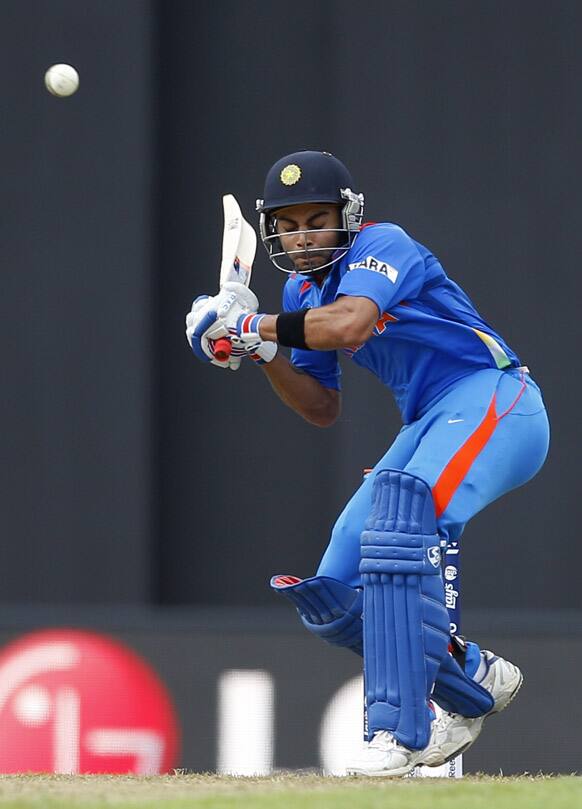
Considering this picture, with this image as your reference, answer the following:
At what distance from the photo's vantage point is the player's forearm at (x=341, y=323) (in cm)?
363

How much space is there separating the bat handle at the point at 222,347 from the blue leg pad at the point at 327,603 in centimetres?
51

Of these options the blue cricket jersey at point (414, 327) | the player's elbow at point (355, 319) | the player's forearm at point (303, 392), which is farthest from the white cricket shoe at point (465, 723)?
the player's elbow at point (355, 319)

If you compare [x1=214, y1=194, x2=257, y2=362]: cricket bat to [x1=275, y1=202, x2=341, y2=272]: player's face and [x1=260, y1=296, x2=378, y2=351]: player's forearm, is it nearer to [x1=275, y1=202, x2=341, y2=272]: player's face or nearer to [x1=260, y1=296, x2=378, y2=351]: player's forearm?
[x1=275, y1=202, x2=341, y2=272]: player's face

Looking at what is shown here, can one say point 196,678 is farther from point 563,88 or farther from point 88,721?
point 563,88

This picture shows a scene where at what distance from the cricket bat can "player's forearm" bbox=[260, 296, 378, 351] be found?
0.21m

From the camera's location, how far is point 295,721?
511 cm

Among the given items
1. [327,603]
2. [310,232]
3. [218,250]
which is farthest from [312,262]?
[218,250]

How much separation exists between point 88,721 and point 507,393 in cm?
185

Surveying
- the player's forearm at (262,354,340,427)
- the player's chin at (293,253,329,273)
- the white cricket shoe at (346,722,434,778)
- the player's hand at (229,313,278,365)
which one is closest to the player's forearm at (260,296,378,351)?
the player's hand at (229,313,278,365)

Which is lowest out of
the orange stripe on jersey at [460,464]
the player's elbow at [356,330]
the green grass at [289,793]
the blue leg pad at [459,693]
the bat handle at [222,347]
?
the green grass at [289,793]

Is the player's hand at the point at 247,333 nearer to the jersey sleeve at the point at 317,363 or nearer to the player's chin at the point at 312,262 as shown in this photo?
the player's chin at the point at 312,262

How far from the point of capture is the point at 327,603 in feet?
12.4

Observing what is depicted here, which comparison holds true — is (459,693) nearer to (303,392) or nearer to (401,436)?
(401,436)

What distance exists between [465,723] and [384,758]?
1.26 feet
